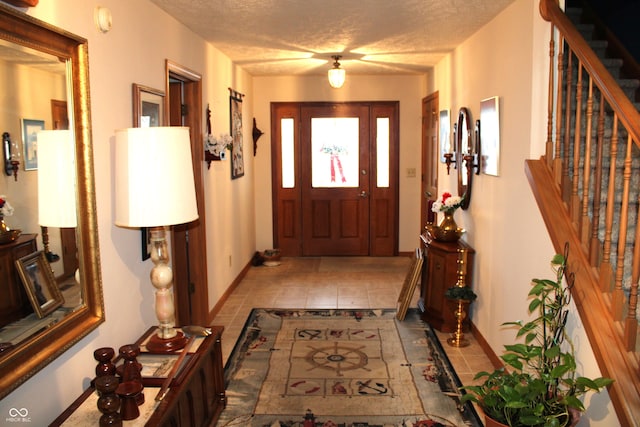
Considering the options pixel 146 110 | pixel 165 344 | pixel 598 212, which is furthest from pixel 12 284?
pixel 598 212

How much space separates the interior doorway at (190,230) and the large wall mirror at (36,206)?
1.77 m

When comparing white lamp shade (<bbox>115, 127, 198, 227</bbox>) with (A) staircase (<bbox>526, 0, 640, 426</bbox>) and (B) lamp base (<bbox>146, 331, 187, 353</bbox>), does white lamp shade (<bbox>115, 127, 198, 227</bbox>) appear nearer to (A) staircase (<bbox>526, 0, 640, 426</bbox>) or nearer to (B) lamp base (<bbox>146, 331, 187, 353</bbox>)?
(B) lamp base (<bbox>146, 331, 187, 353</bbox>)

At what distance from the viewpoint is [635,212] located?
2992mm

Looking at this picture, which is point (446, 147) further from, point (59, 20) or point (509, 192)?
Result: point (59, 20)

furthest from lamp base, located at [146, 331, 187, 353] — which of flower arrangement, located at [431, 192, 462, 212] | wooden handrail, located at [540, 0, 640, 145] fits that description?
flower arrangement, located at [431, 192, 462, 212]

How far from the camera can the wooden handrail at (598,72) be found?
6.71ft

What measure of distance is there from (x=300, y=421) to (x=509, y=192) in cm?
192

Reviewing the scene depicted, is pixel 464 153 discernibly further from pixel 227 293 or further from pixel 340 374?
pixel 227 293

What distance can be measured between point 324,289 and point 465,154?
6.93ft

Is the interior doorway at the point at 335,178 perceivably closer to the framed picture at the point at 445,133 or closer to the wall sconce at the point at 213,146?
the framed picture at the point at 445,133

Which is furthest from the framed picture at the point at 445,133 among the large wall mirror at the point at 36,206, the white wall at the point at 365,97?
the large wall mirror at the point at 36,206

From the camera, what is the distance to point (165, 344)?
2.52m

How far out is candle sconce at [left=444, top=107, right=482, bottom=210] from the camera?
13.6 ft

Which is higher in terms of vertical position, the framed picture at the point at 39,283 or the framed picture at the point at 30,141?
the framed picture at the point at 30,141
